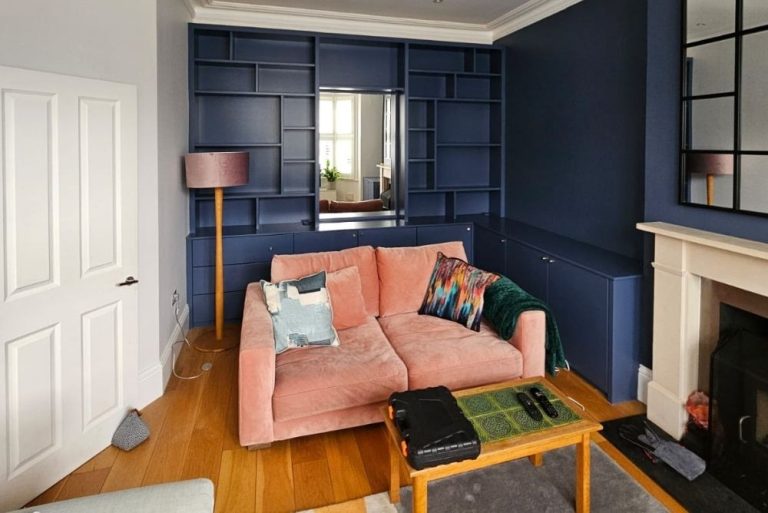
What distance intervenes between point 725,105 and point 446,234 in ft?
8.67

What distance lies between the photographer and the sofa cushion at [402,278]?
3.28 m

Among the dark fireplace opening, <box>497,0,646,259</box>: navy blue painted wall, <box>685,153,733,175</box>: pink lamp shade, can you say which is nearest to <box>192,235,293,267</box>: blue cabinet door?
<box>497,0,646,259</box>: navy blue painted wall

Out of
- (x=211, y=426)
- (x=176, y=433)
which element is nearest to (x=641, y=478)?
(x=211, y=426)

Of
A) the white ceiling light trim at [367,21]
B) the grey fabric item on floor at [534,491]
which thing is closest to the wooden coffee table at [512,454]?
the grey fabric item on floor at [534,491]

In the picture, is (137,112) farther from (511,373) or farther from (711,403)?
(711,403)

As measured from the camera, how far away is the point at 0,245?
1.99 meters

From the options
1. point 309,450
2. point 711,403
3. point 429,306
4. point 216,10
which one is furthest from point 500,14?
point 309,450

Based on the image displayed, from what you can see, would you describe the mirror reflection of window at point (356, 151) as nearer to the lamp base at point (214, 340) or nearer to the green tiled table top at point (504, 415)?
the lamp base at point (214, 340)

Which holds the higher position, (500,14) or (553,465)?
(500,14)

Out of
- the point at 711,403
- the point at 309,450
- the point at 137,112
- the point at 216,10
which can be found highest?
the point at 216,10

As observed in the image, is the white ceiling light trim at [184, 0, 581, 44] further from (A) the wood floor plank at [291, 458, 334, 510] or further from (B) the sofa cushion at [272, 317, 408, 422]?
(A) the wood floor plank at [291, 458, 334, 510]

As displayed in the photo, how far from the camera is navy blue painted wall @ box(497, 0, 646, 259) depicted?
130 inches

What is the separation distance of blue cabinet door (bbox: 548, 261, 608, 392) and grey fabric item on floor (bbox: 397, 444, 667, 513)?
762mm

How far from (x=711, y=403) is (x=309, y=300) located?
2.00 meters
